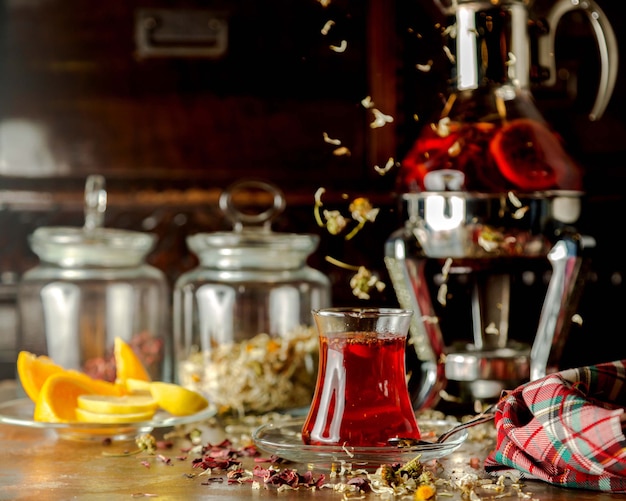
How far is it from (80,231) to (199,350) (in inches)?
8.6

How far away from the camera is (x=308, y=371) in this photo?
1.19 m

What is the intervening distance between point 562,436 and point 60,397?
52cm

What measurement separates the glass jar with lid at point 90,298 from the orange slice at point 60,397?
0.71 feet

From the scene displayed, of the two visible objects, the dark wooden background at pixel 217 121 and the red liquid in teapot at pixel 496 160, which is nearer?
the red liquid in teapot at pixel 496 160

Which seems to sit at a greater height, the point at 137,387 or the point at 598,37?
the point at 598,37

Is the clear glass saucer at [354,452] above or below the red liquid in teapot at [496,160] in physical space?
below

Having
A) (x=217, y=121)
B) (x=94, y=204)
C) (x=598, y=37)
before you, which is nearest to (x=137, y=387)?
(x=94, y=204)

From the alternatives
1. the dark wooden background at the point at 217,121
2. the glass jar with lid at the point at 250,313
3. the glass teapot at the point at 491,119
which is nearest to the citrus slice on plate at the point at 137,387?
the glass jar with lid at the point at 250,313

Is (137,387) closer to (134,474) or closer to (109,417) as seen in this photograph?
(109,417)

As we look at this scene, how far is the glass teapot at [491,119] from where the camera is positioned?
1073mm

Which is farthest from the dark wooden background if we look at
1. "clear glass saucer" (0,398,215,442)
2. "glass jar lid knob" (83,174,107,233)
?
"clear glass saucer" (0,398,215,442)

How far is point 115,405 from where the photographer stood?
994 mm

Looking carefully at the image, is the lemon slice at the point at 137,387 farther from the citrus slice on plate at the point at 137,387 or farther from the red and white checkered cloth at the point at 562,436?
the red and white checkered cloth at the point at 562,436

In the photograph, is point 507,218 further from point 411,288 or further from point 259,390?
point 259,390
